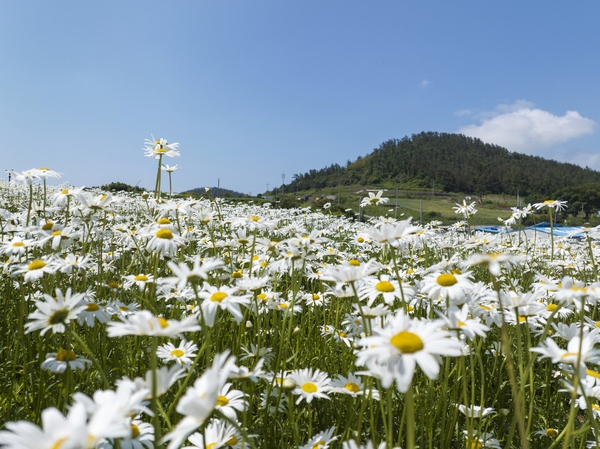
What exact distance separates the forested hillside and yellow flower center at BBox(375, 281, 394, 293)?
71.1 metres

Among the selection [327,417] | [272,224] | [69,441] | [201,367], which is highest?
[272,224]

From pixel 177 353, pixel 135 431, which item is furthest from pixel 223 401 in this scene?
pixel 177 353

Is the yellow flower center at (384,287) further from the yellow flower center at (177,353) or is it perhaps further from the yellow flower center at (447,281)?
the yellow flower center at (177,353)

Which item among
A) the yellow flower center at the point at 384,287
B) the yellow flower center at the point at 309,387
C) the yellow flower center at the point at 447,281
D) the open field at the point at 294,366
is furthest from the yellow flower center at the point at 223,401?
the yellow flower center at the point at 447,281

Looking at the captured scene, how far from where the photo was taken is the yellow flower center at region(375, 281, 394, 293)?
1.79 meters

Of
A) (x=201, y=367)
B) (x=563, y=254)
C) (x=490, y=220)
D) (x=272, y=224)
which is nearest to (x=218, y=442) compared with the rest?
(x=201, y=367)

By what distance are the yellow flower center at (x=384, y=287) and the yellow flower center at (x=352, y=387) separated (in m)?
0.46

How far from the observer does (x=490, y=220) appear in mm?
30938

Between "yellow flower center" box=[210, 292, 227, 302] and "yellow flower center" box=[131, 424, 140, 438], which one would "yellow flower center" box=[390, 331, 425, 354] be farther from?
"yellow flower center" box=[131, 424, 140, 438]

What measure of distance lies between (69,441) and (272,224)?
2193 mm

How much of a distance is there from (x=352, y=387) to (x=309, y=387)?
0.20 m

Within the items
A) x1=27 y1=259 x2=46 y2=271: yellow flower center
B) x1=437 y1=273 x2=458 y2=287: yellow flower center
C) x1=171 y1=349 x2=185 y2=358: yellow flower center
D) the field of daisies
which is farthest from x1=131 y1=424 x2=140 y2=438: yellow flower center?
x1=437 y1=273 x2=458 y2=287: yellow flower center

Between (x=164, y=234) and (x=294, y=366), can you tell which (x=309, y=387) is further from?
(x=164, y=234)

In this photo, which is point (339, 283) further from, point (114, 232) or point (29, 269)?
point (114, 232)
